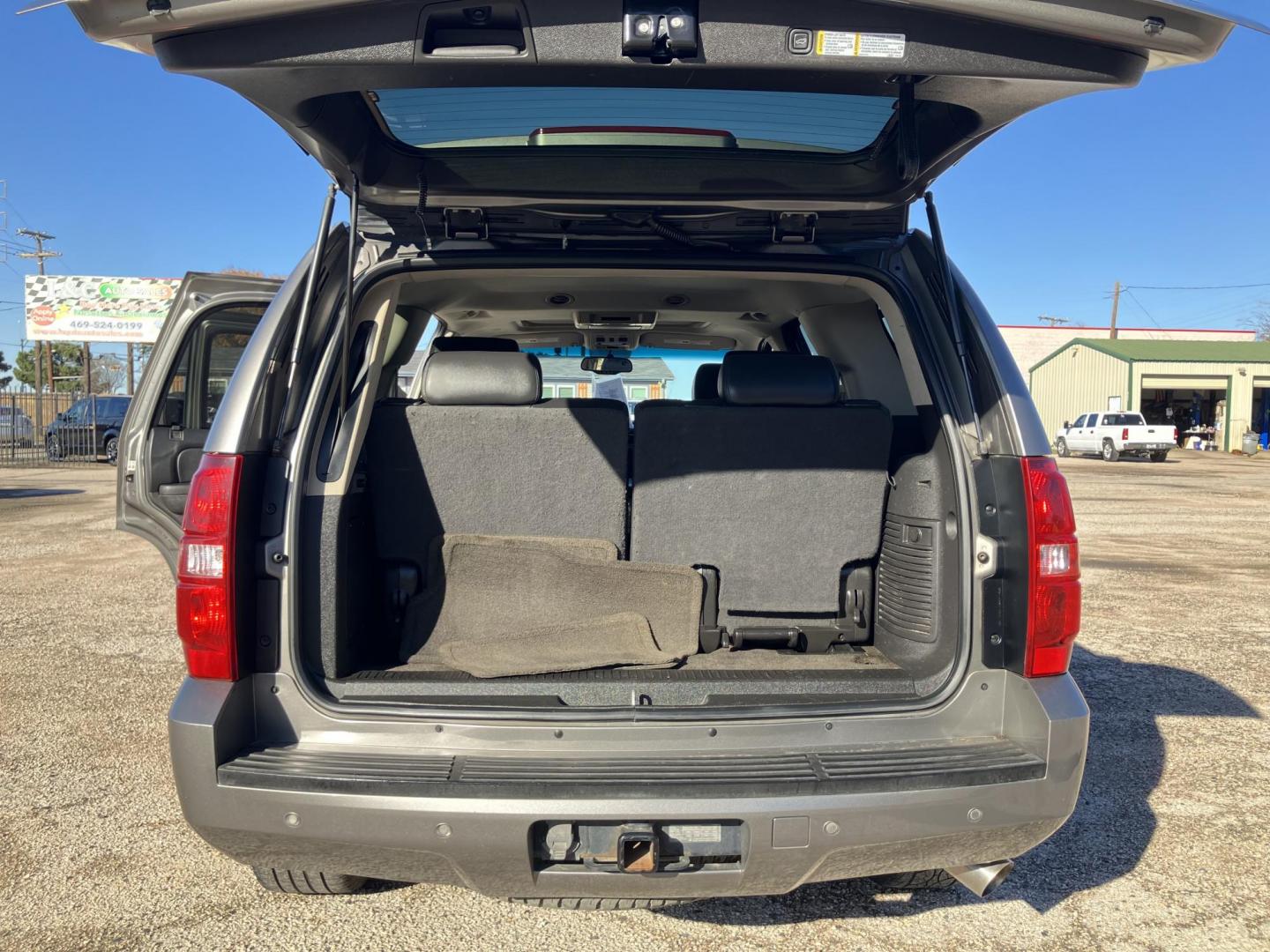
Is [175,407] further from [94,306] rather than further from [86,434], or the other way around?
[94,306]

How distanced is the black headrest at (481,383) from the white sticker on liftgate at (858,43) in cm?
150

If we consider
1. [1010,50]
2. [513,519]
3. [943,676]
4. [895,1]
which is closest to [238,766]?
[513,519]

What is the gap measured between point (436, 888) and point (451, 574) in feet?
3.09

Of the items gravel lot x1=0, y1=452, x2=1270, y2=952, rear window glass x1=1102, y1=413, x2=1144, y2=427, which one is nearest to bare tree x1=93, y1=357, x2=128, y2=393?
rear window glass x1=1102, y1=413, x2=1144, y2=427

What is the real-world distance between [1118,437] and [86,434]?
30.1 metres

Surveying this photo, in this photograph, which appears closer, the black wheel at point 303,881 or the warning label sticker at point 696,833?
the warning label sticker at point 696,833

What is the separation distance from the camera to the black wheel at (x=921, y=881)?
2.57m

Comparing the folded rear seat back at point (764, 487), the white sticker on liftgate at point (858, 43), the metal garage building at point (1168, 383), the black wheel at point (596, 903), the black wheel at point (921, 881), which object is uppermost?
the metal garage building at point (1168, 383)

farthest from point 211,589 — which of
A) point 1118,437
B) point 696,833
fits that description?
point 1118,437

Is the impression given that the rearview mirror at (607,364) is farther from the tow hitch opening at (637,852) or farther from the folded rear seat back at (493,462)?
the tow hitch opening at (637,852)

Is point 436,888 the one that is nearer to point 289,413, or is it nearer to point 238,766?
point 238,766

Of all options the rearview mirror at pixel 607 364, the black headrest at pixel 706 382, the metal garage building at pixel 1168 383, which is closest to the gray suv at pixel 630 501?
the black headrest at pixel 706 382

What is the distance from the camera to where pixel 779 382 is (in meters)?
3.00

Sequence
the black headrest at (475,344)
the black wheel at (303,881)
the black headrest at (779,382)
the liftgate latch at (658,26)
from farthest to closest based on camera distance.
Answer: the black headrest at (475,344)
the black headrest at (779,382)
the black wheel at (303,881)
the liftgate latch at (658,26)
